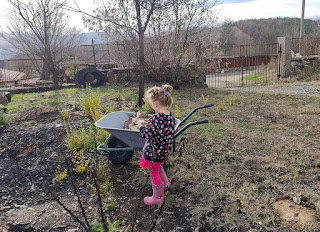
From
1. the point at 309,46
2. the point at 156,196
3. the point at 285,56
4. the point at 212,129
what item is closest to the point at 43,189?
the point at 156,196

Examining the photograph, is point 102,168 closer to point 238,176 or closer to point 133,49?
point 238,176

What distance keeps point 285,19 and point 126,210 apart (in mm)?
62439

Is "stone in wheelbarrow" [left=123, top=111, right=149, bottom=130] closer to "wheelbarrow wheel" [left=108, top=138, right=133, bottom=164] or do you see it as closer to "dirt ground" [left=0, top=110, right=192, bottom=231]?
"wheelbarrow wheel" [left=108, top=138, right=133, bottom=164]

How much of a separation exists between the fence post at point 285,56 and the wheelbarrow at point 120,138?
1003 cm

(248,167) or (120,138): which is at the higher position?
(120,138)

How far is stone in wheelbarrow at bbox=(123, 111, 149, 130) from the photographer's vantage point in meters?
3.46

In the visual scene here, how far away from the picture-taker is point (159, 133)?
2514 millimetres

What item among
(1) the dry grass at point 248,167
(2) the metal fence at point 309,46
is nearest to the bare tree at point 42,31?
(1) the dry grass at point 248,167

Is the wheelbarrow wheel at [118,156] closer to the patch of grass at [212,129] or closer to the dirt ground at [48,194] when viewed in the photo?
the dirt ground at [48,194]

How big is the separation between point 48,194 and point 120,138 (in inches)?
40.3

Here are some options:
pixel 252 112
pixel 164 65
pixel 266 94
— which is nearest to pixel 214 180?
pixel 252 112

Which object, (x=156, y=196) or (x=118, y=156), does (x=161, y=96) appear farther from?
(x=118, y=156)

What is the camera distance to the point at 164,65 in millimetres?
9438

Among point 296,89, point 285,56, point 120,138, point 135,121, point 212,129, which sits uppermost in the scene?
point 285,56
